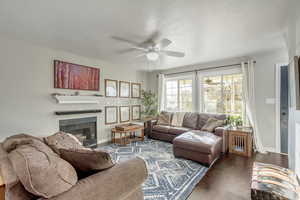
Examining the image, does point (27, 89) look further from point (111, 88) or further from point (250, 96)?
point (250, 96)

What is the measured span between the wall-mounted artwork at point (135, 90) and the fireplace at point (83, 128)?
1690mm

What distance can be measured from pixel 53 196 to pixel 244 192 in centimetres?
227

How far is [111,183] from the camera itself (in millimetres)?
1112

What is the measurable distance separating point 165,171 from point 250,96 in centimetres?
285

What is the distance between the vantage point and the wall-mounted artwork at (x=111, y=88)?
4.32m

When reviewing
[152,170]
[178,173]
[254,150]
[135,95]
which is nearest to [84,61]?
[135,95]

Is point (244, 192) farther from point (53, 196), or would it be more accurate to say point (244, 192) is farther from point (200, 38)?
point (200, 38)

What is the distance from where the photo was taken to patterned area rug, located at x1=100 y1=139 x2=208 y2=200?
1945mm

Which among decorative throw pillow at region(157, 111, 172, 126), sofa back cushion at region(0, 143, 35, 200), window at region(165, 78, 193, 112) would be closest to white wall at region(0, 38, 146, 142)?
sofa back cushion at region(0, 143, 35, 200)

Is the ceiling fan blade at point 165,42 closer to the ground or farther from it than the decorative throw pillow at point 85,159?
farther from it

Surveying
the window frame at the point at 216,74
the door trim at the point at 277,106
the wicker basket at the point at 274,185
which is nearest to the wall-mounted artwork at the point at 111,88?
the window frame at the point at 216,74

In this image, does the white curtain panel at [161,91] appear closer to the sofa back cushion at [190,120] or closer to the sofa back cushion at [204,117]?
the sofa back cushion at [190,120]

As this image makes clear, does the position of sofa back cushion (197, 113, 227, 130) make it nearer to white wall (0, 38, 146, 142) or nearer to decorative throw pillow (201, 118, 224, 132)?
decorative throw pillow (201, 118, 224, 132)

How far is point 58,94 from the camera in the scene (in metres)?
3.25
